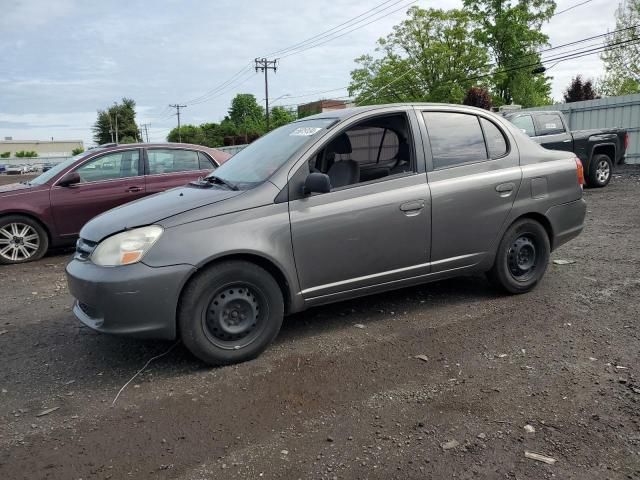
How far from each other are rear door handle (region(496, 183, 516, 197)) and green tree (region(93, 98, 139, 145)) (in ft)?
337

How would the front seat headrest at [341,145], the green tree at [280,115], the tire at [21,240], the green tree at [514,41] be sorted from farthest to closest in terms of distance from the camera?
the green tree at [280,115]
the green tree at [514,41]
the tire at [21,240]
the front seat headrest at [341,145]

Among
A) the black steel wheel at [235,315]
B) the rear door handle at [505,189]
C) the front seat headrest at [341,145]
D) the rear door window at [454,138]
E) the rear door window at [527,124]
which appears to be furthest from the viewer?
the rear door window at [527,124]

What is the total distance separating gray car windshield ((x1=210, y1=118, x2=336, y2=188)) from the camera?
4027mm

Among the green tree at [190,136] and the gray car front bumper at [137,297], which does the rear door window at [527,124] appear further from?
the green tree at [190,136]

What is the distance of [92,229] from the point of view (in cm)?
385

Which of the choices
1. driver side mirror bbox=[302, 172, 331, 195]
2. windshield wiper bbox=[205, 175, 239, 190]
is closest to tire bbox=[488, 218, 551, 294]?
driver side mirror bbox=[302, 172, 331, 195]

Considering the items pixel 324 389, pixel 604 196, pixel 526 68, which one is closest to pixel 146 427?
pixel 324 389

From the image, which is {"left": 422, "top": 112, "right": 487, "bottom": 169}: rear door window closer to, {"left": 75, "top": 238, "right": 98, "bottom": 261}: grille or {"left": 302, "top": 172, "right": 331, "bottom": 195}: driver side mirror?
{"left": 302, "top": 172, "right": 331, "bottom": 195}: driver side mirror

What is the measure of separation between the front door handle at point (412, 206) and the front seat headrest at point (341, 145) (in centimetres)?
77

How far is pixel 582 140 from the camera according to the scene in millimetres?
12539

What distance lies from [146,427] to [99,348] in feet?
4.64

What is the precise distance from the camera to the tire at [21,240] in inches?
299

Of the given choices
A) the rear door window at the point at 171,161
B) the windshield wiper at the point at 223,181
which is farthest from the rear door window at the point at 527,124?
the windshield wiper at the point at 223,181

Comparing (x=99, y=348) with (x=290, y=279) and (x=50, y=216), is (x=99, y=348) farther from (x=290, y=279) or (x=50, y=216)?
(x=50, y=216)
